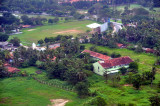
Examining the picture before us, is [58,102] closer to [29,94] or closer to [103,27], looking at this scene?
[29,94]

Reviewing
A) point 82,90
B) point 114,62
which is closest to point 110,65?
point 114,62

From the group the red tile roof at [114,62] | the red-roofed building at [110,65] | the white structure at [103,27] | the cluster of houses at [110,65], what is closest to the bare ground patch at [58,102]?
the cluster of houses at [110,65]

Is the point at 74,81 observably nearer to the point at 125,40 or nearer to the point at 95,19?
the point at 125,40

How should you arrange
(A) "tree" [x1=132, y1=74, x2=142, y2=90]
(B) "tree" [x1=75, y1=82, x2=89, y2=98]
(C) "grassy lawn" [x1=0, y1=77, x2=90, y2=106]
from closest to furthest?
(C) "grassy lawn" [x1=0, y1=77, x2=90, y2=106]
(B) "tree" [x1=75, y1=82, x2=89, y2=98]
(A) "tree" [x1=132, y1=74, x2=142, y2=90]

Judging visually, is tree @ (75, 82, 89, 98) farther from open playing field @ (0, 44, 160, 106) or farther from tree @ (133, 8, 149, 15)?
tree @ (133, 8, 149, 15)

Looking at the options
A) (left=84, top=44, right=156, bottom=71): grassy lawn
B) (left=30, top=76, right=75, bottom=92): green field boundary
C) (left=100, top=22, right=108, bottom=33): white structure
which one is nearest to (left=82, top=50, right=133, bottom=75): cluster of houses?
(left=84, top=44, right=156, bottom=71): grassy lawn

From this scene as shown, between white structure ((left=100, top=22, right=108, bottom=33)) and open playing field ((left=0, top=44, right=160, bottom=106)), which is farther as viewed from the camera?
white structure ((left=100, top=22, right=108, bottom=33))

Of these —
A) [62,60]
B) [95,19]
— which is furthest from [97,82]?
[95,19]
